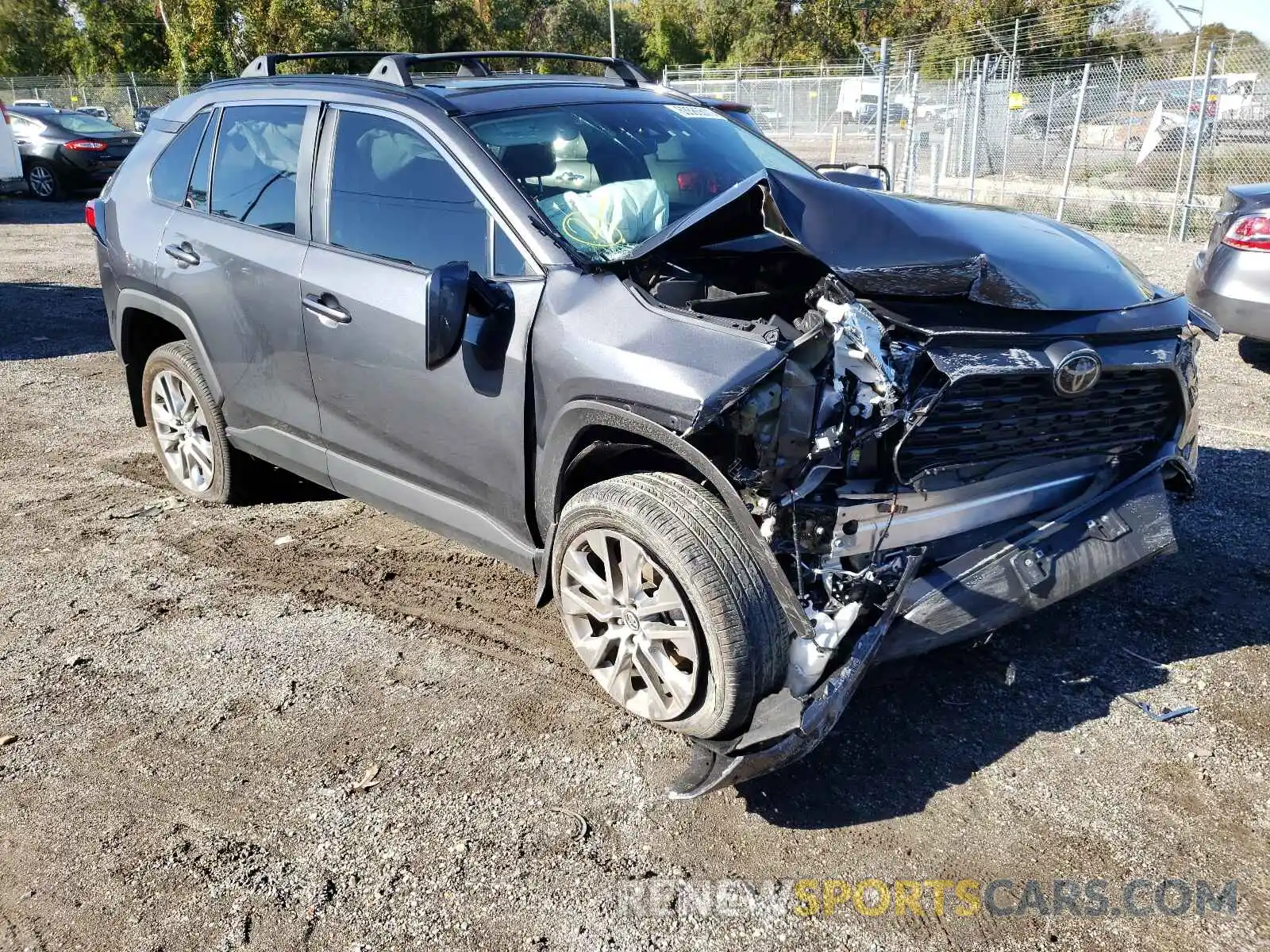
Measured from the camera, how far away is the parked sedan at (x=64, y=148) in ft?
57.5

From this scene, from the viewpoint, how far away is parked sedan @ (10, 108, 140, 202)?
17.5 m

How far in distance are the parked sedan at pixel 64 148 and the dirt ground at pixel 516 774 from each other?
15808 millimetres

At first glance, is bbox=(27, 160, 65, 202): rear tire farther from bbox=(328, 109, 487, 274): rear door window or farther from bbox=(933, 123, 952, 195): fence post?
bbox=(328, 109, 487, 274): rear door window

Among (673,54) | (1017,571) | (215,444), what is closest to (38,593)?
(215,444)

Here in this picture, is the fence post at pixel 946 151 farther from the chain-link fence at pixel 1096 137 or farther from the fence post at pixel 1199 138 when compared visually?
the fence post at pixel 1199 138

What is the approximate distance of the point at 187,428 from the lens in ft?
16.5

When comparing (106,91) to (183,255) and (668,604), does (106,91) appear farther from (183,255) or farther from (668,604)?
(668,604)

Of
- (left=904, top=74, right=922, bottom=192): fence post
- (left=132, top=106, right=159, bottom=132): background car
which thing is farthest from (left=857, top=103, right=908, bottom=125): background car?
(left=132, top=106, right=159, bottom=132): background car

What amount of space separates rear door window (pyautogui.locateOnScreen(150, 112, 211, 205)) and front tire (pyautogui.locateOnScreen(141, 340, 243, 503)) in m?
0.70

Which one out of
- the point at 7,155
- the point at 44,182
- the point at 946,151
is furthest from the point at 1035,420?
the point at 44,182

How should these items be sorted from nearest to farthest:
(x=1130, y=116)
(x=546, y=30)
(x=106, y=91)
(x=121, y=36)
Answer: (x=1130, y=116), (x=106, y=91), (x=121, y=36), (x=546, y=30)

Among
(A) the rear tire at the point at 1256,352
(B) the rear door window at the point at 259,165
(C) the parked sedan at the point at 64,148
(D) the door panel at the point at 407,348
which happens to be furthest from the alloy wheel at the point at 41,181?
(A) the rear tire at the point at 1256,352

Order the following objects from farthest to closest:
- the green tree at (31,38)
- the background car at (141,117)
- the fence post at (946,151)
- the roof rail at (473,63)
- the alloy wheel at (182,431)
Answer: the green tree at (31,38) → the fence post at (946,151) → the background car at (141,117) → the alloy wheel at (182,431) → the roof rail at (473,63)

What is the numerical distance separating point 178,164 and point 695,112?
2449mm
